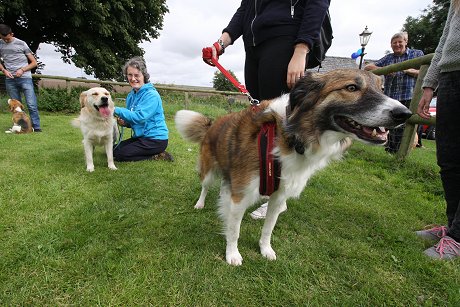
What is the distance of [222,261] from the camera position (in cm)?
204

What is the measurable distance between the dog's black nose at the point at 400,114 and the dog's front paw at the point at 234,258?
4.64ft

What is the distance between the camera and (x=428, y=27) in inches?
1103

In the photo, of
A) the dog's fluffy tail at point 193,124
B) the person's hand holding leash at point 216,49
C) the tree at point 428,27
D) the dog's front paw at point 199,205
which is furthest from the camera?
the tree at point 428,27

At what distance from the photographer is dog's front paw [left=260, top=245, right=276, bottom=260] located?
83.9 inches

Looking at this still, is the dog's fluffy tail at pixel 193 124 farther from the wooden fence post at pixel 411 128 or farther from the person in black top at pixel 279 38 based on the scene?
the wooden fence post at pixel 411 128

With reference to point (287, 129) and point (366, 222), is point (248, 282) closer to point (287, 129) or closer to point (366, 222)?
point (287, 129)

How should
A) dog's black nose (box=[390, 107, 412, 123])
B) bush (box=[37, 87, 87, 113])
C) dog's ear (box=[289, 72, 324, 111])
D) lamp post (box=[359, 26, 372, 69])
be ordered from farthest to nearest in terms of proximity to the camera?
lamp post (box=[359, 26, 372, 69]) < bush (box=[37, 87, 87, 113]) < dog's ear (box=[289, 72, 324, 111]) < dog's black nose (box=[390, 107, 412, 123])

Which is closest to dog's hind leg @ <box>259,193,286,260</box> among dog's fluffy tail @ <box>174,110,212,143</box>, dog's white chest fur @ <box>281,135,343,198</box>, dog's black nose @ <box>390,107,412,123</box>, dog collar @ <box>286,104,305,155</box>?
dog's white chest fur @ <box>281,135,343,198</box>

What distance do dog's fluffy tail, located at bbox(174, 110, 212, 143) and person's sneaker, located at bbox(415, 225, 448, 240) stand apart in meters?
2.34

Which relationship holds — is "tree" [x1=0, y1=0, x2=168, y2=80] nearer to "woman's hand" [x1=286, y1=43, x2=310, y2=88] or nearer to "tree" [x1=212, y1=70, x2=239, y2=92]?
"woman's hand" [x1=286, y1=43, x2=310, y2=88]

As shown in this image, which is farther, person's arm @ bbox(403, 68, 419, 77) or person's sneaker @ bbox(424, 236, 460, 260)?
person's arm @ bbox(403, 68, 419, 77)

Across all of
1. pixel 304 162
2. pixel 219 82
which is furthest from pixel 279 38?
pixel 219 82

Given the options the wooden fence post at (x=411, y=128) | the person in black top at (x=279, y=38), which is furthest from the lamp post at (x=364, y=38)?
the person in black top at (x=279, y=38)

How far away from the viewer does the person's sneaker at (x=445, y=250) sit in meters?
2.17
